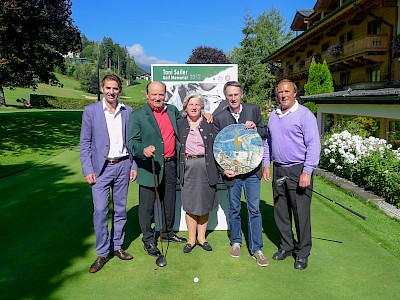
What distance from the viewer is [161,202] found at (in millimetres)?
5199

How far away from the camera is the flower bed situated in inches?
289

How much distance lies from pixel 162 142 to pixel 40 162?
9.51 meters

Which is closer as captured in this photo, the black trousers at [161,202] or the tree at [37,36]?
the black trousers at [161,202]

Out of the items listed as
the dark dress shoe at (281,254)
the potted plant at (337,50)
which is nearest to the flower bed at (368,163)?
the dark dress shoe at (281,254)

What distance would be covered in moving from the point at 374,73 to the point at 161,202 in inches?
757

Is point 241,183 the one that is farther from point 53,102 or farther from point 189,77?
point 53,102

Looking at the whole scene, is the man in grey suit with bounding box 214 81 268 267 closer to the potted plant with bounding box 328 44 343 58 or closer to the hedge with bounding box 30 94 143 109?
the potted plant with bounding box 328 44 343 58

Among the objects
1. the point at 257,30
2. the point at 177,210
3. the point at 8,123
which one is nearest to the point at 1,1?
the point at 8,123

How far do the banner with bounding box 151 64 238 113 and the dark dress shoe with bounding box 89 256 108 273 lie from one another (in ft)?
9.55

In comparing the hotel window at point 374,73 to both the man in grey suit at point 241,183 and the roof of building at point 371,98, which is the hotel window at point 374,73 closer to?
the roof of building at point 371,98

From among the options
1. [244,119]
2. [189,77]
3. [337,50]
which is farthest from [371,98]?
[337,50]

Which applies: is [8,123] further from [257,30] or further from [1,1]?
[257,30]

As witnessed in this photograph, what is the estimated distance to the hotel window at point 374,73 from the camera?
20.0 meters

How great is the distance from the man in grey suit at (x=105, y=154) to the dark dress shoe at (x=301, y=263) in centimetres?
221
